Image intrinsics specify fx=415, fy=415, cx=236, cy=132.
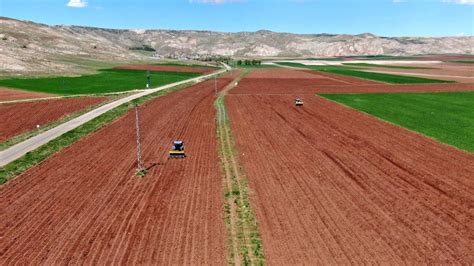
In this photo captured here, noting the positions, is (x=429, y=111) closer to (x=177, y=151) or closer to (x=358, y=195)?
(x=358, y=195)

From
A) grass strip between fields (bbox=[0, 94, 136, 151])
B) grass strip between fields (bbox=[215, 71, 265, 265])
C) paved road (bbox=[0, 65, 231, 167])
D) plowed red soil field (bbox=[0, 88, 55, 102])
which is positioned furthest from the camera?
plowed red soil field (bbox=[0, 88, 55, 102])

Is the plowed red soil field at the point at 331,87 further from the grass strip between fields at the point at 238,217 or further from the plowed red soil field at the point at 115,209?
the grass strip between fields at the point at 238,217

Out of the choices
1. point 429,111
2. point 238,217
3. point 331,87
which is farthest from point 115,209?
point 331,87

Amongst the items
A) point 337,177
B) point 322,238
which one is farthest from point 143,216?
point 337,177

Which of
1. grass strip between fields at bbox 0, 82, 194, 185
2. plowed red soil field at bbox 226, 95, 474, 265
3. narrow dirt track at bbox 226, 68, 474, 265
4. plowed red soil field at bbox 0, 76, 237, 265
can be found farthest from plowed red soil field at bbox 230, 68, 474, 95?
plowed red soil field at bbox 0, 76, 237, 265

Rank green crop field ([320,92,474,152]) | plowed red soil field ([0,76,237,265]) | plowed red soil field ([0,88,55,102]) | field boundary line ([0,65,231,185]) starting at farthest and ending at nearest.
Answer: plowed red soil field ([0,88,55,102]) < green crop field ([320,92,474,152]) < field boundary line ([0,65,231,185]) < plowed red soil field ([0,76,237,265])

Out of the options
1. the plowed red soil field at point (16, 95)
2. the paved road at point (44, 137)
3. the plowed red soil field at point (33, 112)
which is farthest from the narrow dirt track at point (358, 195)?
the plowed red soil field at point (16, 95)

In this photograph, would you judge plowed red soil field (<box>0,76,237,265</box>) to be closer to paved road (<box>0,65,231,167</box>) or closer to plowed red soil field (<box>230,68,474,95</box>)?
paved road (<box>0,65,231,167</box>)
